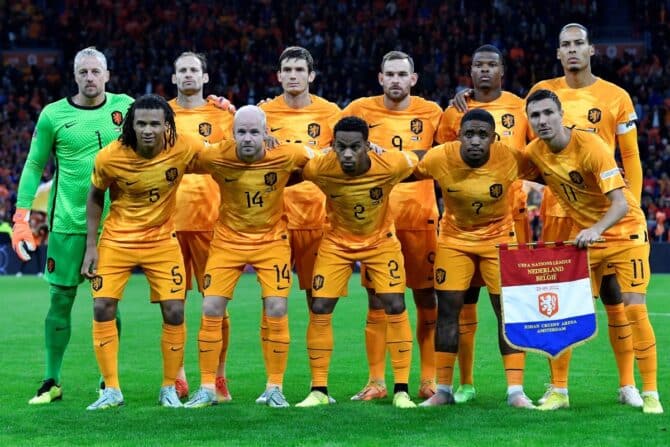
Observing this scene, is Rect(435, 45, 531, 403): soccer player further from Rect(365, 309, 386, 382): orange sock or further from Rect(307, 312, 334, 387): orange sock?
Rect(307, 312, 334, 387): orange sock

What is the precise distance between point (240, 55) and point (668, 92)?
10768mm

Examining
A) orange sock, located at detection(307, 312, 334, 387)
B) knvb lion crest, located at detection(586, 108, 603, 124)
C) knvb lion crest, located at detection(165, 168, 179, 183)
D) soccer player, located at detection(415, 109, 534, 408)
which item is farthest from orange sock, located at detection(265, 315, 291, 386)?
knvb lion crest, located at detection(586, 108, 603, 124)

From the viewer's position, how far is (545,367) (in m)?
9.44

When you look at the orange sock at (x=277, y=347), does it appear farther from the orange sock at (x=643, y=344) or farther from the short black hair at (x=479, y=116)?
the orange sock at (x=643, y=344)

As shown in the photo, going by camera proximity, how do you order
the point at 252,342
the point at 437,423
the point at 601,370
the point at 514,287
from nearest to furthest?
the point at 437,423 < the point at 514,287 < the point at 601,370 < the point at 252,342

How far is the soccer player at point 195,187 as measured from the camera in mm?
8234

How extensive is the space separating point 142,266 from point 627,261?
3127mm

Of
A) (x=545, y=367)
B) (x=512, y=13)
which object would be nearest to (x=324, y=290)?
(x=545, y=367)

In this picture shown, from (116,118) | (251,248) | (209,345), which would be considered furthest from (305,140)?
(209,345)

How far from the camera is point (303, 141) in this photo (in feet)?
27.0

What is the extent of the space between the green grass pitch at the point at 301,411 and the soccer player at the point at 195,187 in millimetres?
963

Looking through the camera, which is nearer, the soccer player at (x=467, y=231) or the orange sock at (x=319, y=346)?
the soccer player at (x=467, y=231)

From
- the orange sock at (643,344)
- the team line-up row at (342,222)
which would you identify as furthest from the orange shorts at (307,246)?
the orange sock at (643,344)

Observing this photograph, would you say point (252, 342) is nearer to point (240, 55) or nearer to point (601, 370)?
point (601, 370)
